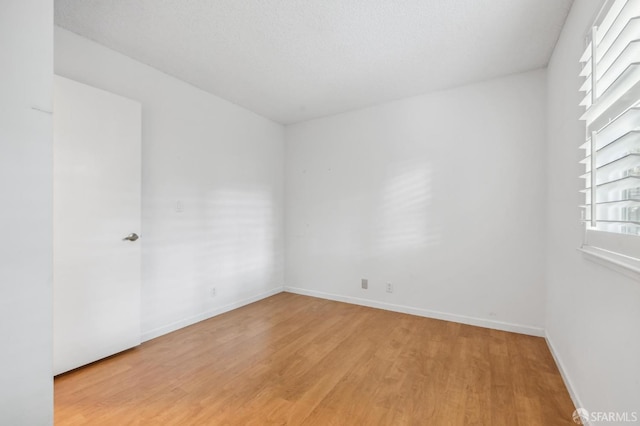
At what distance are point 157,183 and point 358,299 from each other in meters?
2.75

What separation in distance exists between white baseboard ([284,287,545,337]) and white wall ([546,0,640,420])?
24 centimetres

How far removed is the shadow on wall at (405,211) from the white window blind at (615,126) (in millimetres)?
1733

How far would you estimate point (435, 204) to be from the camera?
10.4ft

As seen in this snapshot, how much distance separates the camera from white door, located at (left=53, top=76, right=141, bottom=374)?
2027 mm

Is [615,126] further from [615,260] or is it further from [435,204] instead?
[435,204]

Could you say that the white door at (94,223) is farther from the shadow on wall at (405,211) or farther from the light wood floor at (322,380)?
the shadow on wall at (405,211)

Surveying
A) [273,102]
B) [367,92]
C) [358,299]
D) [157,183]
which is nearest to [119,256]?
[157,183]

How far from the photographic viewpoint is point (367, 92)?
324 centimetres

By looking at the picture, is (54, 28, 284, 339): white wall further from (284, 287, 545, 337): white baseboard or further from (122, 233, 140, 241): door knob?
(284, 287, 545, 337): white baseboard

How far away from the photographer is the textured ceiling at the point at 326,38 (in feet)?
6.26

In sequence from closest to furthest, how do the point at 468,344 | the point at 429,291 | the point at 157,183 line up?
1. the point at 468,344
2. the point at 157,183
3. the point at 429,291

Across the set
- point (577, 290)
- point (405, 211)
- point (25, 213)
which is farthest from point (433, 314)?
point (25, 213)

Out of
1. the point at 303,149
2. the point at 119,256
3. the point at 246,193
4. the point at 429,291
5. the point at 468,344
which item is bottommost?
the point at 468,344

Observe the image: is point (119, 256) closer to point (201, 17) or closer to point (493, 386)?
point (201, 17)
